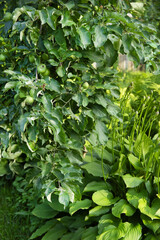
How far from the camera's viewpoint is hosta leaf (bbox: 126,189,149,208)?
201 cm

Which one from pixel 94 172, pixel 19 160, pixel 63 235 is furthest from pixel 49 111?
pixel 19 160

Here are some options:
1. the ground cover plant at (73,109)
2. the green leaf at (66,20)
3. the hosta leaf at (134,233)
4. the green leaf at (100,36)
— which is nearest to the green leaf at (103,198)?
the ground cover plant at (73,109)

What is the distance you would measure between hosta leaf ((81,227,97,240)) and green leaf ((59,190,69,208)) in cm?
57

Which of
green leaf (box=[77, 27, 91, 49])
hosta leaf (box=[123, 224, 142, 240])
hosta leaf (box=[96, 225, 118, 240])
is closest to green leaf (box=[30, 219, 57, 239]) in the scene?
hosta leaf (box=[96, 225, 118, 240])

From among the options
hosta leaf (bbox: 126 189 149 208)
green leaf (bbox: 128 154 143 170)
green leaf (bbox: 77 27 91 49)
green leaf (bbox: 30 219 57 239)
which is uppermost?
green leaf (bbox: 77 27 91 49)

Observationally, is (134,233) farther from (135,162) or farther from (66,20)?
(66,20)

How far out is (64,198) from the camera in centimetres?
161

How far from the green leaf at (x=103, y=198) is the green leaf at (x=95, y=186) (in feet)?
0.21

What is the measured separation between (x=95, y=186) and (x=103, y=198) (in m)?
0.15

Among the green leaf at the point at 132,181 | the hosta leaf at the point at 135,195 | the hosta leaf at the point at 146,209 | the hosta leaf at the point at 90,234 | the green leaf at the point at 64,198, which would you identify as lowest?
the hosta leaf at the point at 90,234

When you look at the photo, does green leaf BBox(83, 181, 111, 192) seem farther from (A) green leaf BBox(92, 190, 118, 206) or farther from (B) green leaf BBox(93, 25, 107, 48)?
Answer: (B) green leaf BBox(93, 25, 107, 48)

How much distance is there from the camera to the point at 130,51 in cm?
163

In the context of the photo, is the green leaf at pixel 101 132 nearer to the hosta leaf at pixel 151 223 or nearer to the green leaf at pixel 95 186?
the green leaf at pixel 95 186

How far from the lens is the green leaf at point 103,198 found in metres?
2.06
